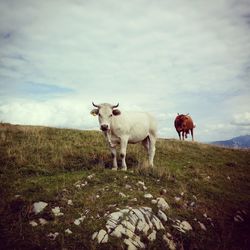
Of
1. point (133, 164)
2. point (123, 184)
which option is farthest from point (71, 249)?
point (133, 164)

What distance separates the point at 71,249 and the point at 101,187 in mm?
2982

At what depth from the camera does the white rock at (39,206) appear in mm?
7649

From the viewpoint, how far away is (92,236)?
6.80m

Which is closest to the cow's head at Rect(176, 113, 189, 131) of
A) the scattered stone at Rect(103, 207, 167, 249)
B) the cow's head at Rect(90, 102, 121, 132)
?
the cow's head at Rect(90, 102, 121, 132)

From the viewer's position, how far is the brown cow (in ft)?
94.1

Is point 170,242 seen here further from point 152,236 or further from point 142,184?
point 142,184

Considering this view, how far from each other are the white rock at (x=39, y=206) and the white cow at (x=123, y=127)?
3.94 metres

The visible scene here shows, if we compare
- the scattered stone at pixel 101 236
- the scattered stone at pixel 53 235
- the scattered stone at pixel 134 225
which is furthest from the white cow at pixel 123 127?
the scattered stone at pixel 53 235

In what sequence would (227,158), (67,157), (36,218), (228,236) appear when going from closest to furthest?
(36,218) < (228,236) < (67,157) < (227,158)

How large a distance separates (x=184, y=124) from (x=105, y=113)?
18653 mm

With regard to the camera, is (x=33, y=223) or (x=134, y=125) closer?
(x=33, y=223)

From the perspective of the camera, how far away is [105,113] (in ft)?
36.7

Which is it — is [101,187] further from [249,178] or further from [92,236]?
[249,178]

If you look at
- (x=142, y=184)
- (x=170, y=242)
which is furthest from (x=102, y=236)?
(x=142, y=184)
